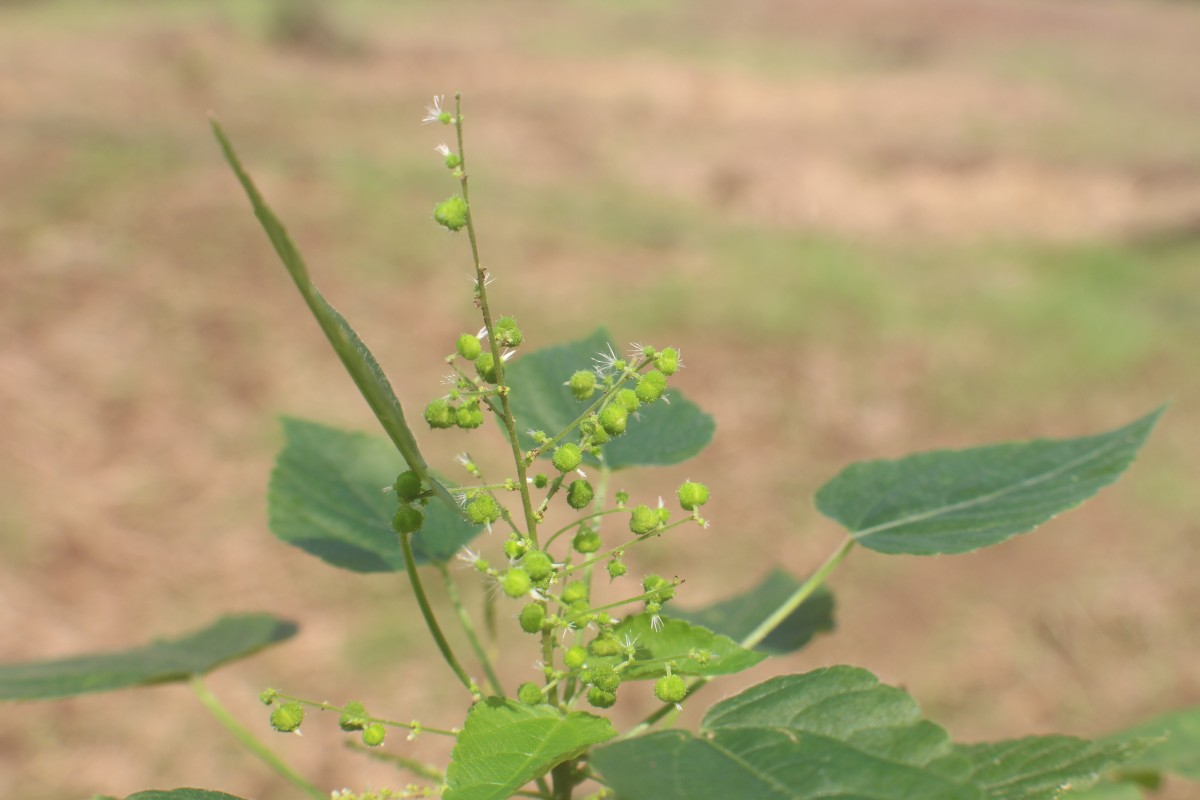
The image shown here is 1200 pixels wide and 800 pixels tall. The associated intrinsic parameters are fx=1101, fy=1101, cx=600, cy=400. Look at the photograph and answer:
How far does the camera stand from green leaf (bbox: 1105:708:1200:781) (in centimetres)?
157

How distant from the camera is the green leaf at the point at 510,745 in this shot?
0.92 meters

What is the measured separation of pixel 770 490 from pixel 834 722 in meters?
5.84

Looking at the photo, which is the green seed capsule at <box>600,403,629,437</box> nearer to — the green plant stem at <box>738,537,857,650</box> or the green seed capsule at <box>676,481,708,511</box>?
the green seed capsule at <box>676,481,708,511</box>

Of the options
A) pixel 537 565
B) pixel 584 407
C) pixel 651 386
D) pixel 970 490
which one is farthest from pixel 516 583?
pixel 970 490

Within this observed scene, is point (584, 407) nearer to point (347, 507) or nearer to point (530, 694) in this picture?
point (347, 507)

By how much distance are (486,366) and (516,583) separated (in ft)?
0.63

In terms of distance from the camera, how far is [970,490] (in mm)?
1369

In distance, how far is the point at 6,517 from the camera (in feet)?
17.9

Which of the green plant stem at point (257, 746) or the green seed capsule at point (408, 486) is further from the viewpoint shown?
the green plant stem at point (257, 746)

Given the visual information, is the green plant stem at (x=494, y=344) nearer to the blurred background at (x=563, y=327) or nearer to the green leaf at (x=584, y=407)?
Result: the green leaf at (x=584, y=407)

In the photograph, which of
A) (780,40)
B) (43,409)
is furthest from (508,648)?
(780,40)

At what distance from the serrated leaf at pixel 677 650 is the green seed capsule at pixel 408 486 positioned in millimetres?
238

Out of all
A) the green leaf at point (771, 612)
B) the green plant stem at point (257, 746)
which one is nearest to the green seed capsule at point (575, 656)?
the green plant stem at point (257, 746)

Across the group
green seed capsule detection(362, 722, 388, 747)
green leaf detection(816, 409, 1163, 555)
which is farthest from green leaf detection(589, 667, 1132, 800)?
green leaf detection(816, 409, 1163, 555)
